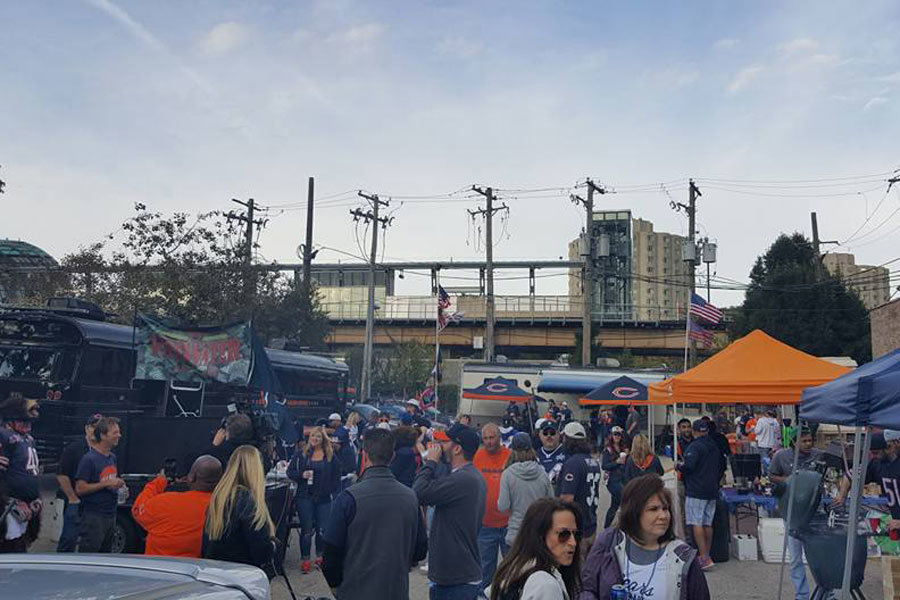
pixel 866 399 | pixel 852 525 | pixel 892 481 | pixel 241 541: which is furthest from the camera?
pixel 892 481

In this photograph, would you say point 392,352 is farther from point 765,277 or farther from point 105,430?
point 105,430

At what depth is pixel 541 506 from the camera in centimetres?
375

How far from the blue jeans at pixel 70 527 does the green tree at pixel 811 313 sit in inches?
1410

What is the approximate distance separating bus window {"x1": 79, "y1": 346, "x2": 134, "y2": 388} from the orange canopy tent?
10.8m

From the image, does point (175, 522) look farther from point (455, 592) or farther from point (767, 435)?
point (767, 435)

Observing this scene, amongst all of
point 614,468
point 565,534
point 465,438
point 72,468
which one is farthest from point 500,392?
point 565,534

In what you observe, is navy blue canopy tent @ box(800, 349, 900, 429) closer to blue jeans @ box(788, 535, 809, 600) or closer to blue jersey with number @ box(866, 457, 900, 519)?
blue jeans @ box(788, 535, 809, 600)

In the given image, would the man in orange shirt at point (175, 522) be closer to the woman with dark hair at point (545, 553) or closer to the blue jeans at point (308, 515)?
the woman with dark hair at point (545, 553)

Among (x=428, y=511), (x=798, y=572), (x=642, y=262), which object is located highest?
(x=642, y=262)

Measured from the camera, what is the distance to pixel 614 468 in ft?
34.4

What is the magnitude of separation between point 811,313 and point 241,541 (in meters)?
39.6

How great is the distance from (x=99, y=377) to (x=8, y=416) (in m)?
7.96

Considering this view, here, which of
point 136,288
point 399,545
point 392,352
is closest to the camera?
point 399,545

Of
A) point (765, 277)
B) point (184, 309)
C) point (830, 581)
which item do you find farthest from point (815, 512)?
point (765, 277)
